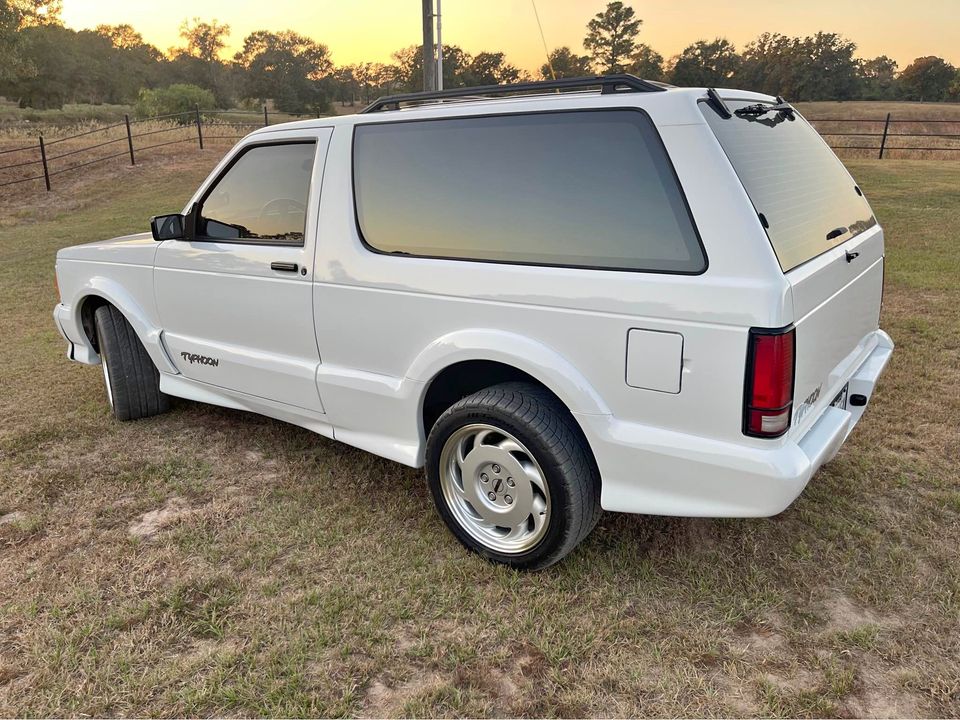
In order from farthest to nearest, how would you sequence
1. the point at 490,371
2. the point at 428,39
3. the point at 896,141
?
the point at 896,141 → the point at 428,39 → the point at 490,371

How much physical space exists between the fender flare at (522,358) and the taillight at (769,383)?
1.64ft

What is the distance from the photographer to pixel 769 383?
2.11m

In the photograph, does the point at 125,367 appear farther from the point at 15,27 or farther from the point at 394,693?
the point at 15,27

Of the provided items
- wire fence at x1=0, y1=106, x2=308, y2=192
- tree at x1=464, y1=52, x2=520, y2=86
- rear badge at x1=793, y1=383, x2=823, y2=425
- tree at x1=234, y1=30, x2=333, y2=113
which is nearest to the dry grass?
rear badge at x1=793, y1=383, x2=823, y2=425

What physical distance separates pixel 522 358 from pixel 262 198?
71.3 inches

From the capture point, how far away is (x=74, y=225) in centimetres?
1388

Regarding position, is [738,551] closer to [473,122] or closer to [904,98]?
[473,122]

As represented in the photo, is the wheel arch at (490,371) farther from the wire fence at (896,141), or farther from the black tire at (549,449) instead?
the wire fence at (896,141)

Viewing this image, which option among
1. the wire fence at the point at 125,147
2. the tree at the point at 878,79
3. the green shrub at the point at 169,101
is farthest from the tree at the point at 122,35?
the tree at the point at 878,79

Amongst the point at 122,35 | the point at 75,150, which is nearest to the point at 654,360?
the point at 75,150

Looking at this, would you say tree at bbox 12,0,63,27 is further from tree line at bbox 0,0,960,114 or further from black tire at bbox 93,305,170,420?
black tire at bbox 93,305,170,420

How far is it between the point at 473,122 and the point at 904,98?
83010mm

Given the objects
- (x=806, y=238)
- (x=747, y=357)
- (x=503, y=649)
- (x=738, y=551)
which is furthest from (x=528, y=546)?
(x=806, y=238)

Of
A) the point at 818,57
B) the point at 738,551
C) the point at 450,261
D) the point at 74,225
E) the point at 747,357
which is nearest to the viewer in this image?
the point at 747,357
